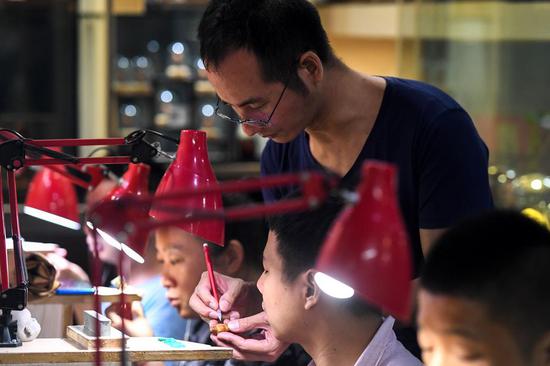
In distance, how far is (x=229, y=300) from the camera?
7.42 feet

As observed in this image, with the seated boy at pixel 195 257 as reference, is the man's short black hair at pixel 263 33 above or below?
above

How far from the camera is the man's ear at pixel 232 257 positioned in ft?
9.24

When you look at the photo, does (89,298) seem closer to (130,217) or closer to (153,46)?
(130,217)

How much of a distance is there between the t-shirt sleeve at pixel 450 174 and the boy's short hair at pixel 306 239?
6.4 inches

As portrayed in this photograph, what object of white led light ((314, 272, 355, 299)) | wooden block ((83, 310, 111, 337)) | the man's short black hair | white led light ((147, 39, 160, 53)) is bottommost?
wooden block ((83, 310, 111, 337))

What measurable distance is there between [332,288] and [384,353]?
0.53ft

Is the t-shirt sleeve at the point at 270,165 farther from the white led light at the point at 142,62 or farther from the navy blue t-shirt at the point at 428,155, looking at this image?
the white led light at the point at 142,62

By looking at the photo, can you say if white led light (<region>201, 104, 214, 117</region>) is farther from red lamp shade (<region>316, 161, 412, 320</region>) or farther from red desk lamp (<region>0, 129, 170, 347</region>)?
red lamp shade (<region>316, 161, 412, 320</region>)

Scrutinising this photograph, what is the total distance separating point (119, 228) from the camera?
1350 millimetres

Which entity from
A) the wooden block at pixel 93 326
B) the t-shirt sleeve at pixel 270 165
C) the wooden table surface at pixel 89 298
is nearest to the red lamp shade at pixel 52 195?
the wooden table surface at pixel 89 298

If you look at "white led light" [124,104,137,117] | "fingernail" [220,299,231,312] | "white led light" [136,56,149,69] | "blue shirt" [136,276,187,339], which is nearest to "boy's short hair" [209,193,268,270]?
"blue shirt" [136,276,187,339]

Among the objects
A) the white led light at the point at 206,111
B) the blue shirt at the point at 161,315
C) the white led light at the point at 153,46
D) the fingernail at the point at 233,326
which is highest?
the white led light at the point at 153,46

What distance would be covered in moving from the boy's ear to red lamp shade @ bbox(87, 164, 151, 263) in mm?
289

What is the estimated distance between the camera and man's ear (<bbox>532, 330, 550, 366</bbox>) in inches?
61.3
